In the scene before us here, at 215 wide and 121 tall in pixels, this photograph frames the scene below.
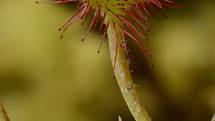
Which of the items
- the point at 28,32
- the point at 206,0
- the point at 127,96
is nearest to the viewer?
the point at 127,96

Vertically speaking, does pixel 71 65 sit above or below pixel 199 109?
above

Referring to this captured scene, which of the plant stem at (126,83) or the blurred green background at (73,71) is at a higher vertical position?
the plant stem at (126,83)

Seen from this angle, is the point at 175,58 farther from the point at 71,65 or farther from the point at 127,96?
the point at 127,96

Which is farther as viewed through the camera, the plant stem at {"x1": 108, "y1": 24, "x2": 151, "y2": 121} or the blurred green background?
the blurred green background

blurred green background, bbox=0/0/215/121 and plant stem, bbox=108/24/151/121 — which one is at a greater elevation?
plant stem, bbox=108/24/151/121

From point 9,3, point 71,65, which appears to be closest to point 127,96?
point 71,65

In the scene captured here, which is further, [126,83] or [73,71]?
[73,71]

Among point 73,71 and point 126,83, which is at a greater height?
point 126,83

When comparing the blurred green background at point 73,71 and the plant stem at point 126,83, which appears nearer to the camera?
the plant stem at point 126,83
